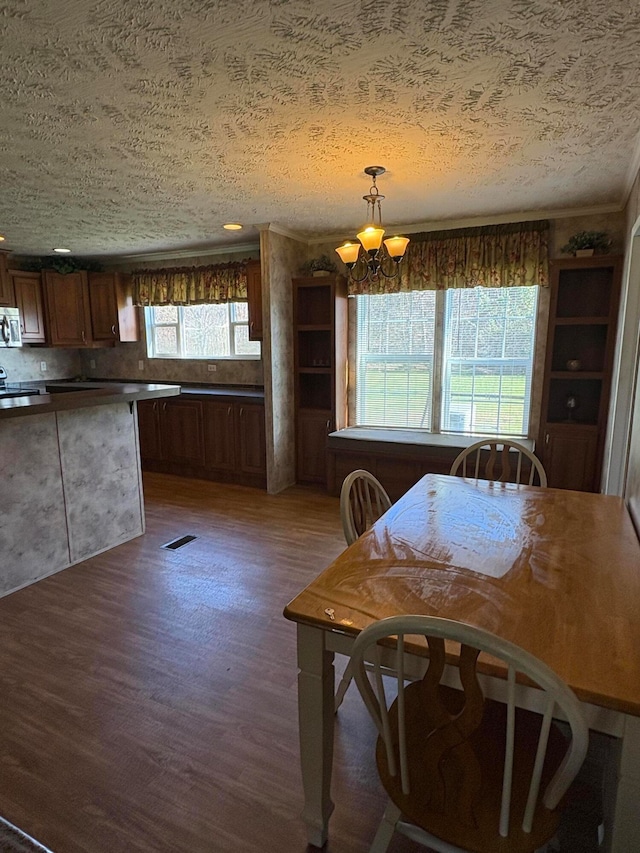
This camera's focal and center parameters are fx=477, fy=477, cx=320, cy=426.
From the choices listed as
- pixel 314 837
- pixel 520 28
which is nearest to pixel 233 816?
pixel 314 837

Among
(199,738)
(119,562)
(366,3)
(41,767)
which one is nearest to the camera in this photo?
(366,3)

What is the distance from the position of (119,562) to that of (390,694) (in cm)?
209

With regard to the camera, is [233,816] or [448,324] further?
[448,324]

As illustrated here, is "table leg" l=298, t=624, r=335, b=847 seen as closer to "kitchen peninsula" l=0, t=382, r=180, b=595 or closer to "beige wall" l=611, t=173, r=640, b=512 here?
"kitchen peninsula" l=0, t=382, r=180, b=595

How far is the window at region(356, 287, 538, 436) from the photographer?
4.23m

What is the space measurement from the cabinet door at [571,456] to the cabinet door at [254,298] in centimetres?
285

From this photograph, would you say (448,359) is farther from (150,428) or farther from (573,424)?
(150,428)

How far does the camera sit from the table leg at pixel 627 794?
0.99 meters

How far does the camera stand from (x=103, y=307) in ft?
18.8

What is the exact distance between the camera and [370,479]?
86.2 inches

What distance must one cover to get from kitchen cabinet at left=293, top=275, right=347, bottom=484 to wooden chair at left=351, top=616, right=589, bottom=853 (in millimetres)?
3604

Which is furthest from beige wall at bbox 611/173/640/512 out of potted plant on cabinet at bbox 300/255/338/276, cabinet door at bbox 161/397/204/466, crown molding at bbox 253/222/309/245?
cabinet door at bbox 161/397/204/466

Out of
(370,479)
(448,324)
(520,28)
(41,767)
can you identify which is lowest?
(41,767)

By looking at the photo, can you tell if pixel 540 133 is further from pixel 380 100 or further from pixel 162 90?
pixel 162 90
